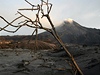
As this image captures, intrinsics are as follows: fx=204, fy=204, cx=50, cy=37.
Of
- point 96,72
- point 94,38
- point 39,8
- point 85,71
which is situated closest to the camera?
point 39,8

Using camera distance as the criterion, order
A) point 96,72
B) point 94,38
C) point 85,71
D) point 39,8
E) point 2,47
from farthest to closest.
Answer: point 94,38 → point 2,47 → point 85,71 → point 96,72 → point 39,8

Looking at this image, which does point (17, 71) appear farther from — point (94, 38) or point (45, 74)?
point (94, 38)

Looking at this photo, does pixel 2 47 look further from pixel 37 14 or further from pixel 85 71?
pixel 37 14

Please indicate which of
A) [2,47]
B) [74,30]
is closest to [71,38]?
[74,30]

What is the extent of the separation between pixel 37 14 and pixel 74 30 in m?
30.5

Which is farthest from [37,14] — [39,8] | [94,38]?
[94,38]

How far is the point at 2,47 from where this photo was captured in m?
16.7

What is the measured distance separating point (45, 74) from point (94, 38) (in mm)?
25521

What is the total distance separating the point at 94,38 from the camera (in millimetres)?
30719

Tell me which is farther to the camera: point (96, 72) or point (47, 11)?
point (96, 72)

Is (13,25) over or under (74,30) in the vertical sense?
under

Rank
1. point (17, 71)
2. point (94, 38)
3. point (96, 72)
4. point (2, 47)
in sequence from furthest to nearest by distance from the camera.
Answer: point (94, 38) < point (2, 47) < point (17, 71) < point (96, 72)

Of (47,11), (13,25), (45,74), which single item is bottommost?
(45,74)

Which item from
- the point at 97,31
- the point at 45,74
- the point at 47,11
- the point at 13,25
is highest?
the point at 97,31
